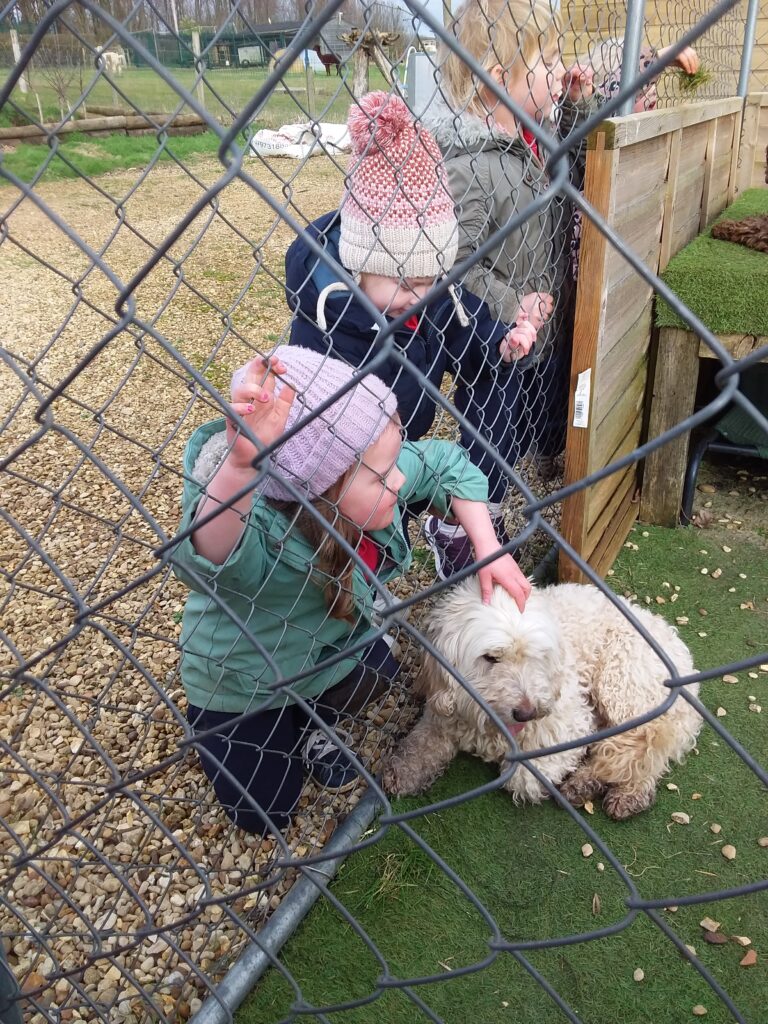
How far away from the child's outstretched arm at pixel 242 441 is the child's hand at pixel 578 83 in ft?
7.97

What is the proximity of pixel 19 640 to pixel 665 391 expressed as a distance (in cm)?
289

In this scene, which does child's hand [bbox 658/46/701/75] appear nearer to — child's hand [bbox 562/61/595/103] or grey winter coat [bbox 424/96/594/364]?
child's hand [bbox 562/61/595/103]

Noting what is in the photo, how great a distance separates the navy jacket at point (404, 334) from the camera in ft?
7.80

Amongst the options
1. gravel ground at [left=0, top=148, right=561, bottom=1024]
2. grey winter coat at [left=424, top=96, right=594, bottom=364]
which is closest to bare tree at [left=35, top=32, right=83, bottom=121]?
gravel ground at [left=0, top=148, right=561, bottom=1024]

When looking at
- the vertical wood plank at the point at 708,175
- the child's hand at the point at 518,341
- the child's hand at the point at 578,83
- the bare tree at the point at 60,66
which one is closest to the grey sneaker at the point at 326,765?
the child's hand at the point at 518,341

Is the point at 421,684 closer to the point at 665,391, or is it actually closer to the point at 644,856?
the point at 644,856

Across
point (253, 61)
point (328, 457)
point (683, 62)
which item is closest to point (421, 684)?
point (328, 457)

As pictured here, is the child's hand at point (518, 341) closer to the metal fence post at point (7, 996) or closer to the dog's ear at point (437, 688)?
the dog's ear at point (437, 688)

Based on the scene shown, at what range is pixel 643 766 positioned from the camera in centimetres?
227

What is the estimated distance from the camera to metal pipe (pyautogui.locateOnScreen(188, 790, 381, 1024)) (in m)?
1.76

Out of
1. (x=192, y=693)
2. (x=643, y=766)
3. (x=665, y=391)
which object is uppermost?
(x=665, y=391)

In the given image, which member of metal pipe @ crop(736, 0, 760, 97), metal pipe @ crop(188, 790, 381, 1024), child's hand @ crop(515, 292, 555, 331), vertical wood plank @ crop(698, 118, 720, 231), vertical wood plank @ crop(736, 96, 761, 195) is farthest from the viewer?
vertical wood plank @ crop(736, 96, 761, 195)

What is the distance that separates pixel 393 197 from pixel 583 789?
5.91ft

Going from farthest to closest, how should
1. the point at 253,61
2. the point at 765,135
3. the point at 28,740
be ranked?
the point at 765,135
the point at 253,61
the point at 28,740
